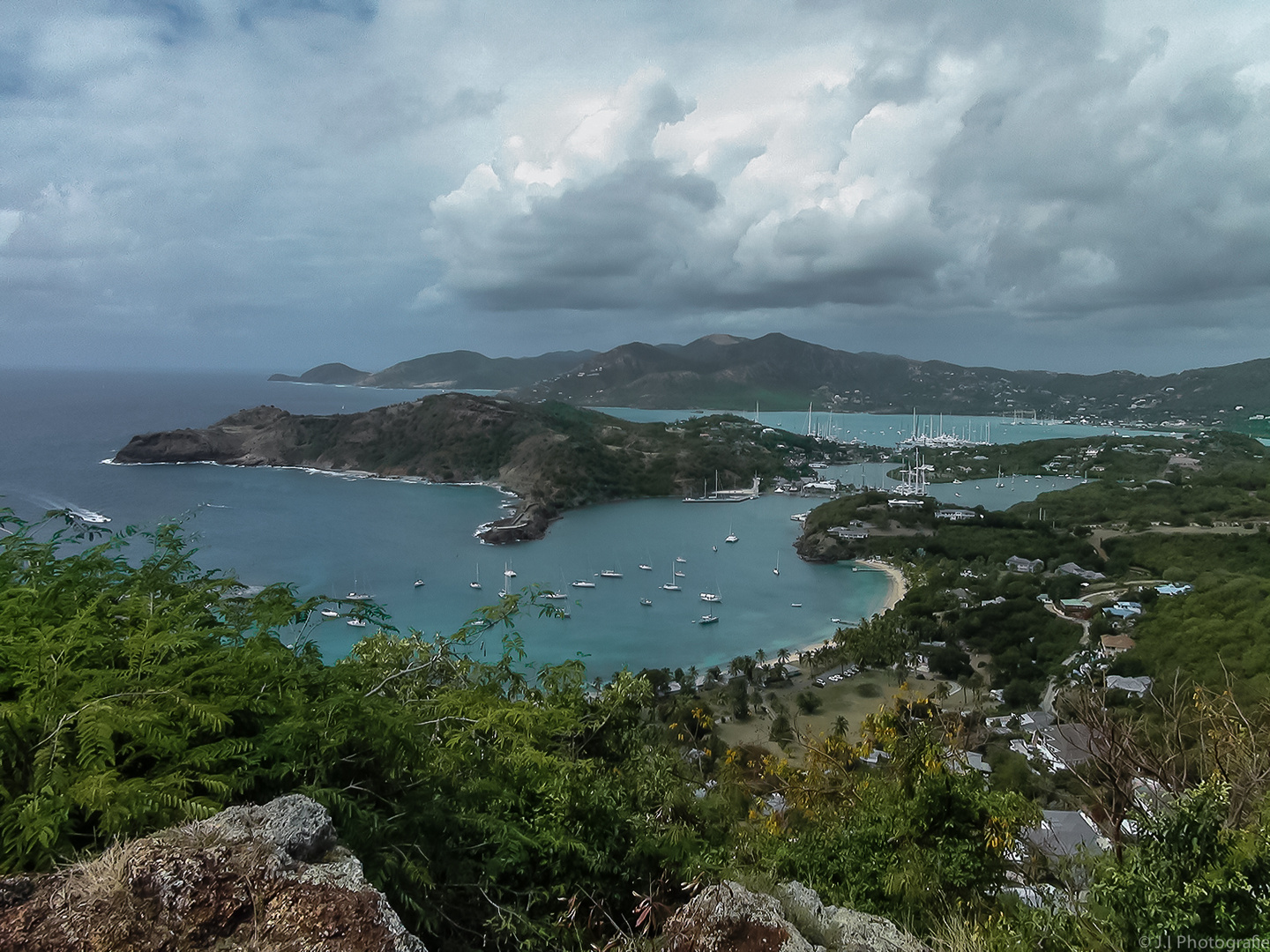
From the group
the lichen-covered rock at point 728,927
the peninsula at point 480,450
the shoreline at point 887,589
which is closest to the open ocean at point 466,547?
the shoreline at point 887,589

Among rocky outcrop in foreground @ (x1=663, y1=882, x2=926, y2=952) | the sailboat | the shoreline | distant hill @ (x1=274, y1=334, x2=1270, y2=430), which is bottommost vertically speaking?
the shoreline

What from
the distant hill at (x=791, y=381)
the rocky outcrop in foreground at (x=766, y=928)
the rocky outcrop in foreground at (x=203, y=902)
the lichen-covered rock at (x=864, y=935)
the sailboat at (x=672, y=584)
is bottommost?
the sailboat at (x=672, y=584)

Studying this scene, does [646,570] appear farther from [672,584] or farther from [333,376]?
[333,376]

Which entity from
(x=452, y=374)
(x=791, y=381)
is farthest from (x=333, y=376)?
(x=791, y=381)

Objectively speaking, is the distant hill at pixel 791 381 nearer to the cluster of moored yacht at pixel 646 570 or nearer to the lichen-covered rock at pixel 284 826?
the cluster of moored yacht at pixel 646 570

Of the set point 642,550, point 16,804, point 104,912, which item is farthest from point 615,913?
point 642,550

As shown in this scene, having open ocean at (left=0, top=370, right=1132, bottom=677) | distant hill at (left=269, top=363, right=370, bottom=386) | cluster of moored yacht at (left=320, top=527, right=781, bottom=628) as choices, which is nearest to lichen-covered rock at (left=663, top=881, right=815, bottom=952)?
open ocean at (left=0, top=370, right=1132, bottom=677)

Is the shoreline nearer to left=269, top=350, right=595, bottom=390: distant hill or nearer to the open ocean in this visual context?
the open ocean
